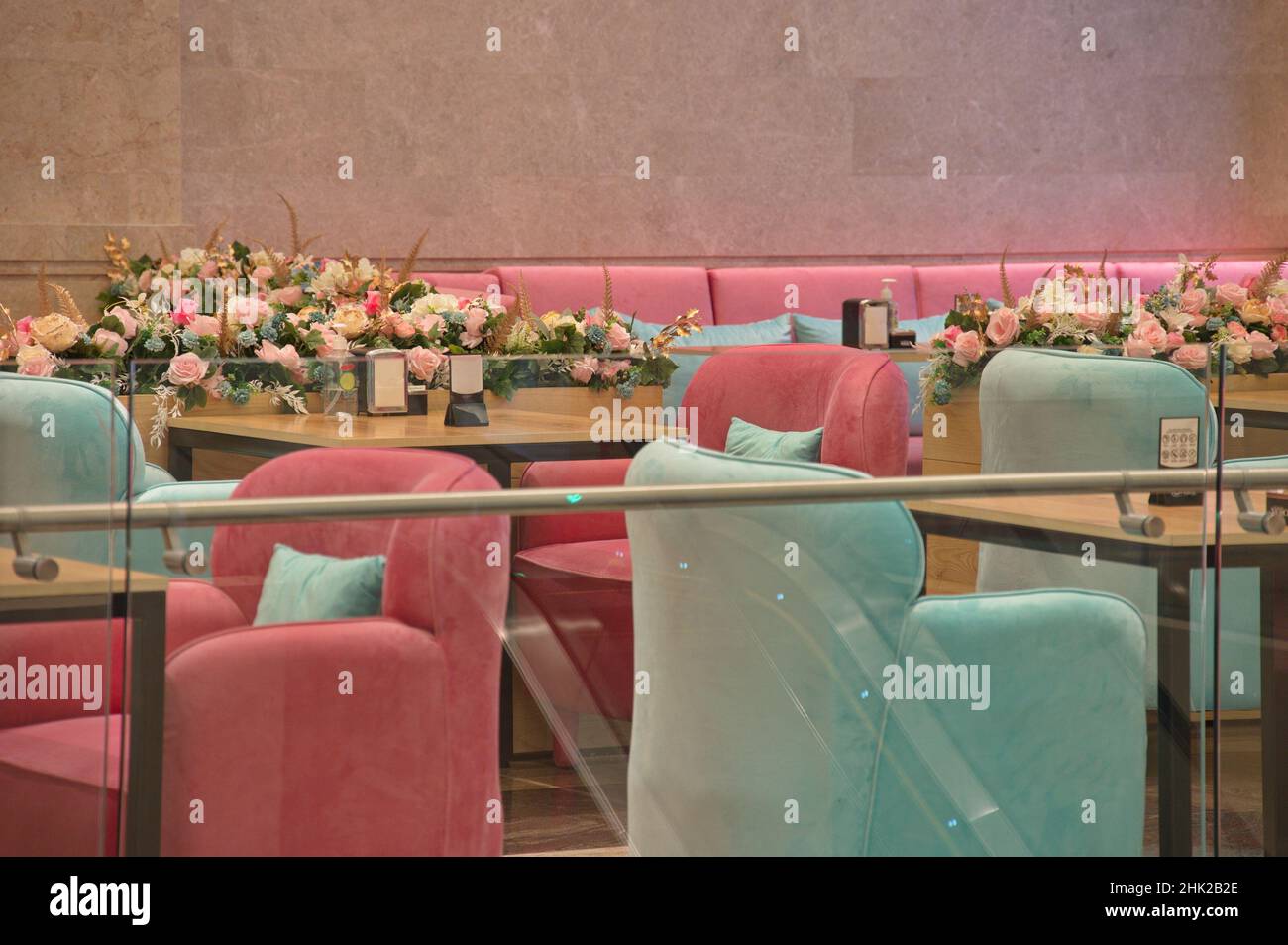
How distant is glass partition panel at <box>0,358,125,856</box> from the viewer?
1383mm

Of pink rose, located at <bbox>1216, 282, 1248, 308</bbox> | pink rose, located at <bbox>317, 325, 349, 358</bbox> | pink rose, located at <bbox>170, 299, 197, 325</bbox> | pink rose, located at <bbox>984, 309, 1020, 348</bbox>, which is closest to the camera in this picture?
pink rose, located at <bbox>984, 309, 1020, 348</bbox>

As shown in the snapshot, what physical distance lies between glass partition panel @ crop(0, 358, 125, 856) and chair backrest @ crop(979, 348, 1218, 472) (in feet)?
2.87

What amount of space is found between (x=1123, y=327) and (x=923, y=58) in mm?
4118

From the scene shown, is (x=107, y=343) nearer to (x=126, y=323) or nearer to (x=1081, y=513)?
(x=126, y=323)

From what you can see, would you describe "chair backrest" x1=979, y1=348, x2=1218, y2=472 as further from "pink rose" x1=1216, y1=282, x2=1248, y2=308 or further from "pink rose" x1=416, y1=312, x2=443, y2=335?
"pink rose" x1=1216, y1=282, x2=1248, y2=308

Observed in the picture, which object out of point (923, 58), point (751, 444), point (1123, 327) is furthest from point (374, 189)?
point (751, 444)

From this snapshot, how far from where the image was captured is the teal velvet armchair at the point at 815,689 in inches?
58.0

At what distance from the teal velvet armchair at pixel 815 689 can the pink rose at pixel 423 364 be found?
226 millimetres

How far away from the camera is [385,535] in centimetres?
141

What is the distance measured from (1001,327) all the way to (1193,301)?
1.05 metres

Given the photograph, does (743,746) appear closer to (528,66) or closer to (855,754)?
(855,754)

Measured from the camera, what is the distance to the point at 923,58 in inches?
286

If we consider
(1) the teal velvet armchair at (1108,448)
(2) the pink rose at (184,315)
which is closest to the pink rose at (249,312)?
(2) the pink rose at (184,315)

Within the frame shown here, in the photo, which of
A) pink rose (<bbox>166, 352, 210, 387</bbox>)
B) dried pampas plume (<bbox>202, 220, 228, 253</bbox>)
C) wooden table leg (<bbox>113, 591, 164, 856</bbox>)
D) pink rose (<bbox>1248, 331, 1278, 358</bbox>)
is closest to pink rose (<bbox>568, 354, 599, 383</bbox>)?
pink rose (<bbox>166, 352, 210, 387</bbox>)
